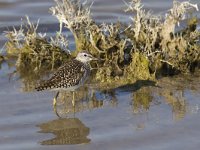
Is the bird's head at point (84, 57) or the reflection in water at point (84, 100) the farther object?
the bird's head at point (84, 57)

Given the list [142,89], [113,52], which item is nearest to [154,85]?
[142,89]

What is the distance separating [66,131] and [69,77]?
3.43ft

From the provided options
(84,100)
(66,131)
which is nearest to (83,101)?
(84,100)

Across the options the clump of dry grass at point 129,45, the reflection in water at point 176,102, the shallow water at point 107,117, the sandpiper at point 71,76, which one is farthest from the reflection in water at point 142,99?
the sandpiper at point 71,76

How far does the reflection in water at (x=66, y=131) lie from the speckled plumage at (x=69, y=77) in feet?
1.76

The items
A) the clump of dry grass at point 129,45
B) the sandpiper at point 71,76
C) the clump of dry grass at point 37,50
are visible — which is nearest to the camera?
the sandpiper at point 71,76

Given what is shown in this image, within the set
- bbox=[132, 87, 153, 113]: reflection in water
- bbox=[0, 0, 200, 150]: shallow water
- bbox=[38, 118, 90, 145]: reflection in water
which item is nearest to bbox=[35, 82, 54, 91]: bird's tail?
bbox=[0, 0, 200, 150]: shallow water

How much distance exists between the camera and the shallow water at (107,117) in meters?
8.20

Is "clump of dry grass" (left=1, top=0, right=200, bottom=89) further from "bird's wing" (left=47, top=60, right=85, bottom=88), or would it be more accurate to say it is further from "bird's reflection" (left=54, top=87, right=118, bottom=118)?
"bird's wing" (left=47, top=60, right=85, bottom=88)

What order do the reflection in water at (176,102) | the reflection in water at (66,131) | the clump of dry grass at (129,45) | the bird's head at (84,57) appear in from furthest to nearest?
the clump of dry grass at (129,45)
the bird's head at (84,57)
the reflection in water at (176,102)
the reflection in water at (66,131)

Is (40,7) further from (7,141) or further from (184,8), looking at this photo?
(7,141)

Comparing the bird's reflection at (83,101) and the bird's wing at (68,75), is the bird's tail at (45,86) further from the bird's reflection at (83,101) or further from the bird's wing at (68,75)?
the bird's reflection at (83,101)

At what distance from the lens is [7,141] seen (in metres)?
8.23

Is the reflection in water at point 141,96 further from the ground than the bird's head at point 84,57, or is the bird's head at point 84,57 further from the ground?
the bird's head at point 84,57
